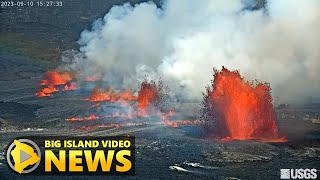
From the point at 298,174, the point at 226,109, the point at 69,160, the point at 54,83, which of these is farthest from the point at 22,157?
the point at 54,83

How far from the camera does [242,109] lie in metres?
61.3

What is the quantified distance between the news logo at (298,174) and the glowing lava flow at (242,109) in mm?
13515

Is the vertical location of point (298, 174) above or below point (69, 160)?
below

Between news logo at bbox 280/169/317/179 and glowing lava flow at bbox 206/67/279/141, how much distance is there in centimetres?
1352

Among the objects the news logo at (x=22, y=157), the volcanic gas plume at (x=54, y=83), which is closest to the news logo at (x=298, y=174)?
the news logo at (x=22, y=157)

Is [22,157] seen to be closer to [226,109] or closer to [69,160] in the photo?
[69,160]

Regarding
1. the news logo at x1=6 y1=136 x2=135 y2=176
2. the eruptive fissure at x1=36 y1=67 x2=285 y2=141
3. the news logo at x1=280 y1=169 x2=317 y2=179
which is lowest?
the news logo at x1=280 y1=169 x2=317 y2=179

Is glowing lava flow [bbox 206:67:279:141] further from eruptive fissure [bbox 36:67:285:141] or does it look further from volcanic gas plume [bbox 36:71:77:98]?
volcanic gas plume [bbox 36:71:77:98]

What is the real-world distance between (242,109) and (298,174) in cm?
2462

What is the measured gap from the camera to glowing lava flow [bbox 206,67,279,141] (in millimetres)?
56219

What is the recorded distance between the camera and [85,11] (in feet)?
560

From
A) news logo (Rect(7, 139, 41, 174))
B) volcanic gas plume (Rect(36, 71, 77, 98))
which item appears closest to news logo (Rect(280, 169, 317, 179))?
news logo (Rect(7, 139, 41, 174))

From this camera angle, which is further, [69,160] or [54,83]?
[54,83]

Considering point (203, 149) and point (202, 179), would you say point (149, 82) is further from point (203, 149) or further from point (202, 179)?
point (202, 179)
